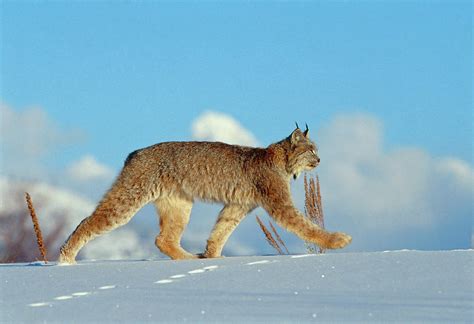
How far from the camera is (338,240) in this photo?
26.6 ft

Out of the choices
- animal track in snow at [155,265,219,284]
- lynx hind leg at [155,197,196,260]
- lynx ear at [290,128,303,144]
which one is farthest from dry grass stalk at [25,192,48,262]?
lynx ear at [290,128,303,144]

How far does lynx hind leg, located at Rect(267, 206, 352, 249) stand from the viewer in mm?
8133

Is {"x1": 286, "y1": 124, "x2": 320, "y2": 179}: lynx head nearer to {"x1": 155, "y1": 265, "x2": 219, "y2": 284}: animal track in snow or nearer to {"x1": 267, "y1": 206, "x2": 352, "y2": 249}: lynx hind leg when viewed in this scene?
{"x1": 267, "y1": 206, "x2": 352, "y2": 249}: lynx hind leg

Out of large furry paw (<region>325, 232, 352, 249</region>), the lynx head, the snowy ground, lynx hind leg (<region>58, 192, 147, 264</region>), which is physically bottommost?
the snowy ground

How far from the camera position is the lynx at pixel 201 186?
8609 mm

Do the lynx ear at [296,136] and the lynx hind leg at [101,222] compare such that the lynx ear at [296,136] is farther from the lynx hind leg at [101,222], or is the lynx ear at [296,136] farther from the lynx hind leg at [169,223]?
the lynx hind leg at [101,222]

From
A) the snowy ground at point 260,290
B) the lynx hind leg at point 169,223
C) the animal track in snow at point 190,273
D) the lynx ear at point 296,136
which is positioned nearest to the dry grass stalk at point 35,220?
the lynx hind leg at point 169,223

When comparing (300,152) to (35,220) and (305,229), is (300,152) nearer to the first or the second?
(305,229)

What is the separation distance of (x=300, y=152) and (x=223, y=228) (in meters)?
1.23

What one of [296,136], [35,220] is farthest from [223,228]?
[35,220]

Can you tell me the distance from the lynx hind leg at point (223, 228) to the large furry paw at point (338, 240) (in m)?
1.22

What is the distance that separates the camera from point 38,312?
217 inches

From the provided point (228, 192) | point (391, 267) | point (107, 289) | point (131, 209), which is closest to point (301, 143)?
point (228, 192)

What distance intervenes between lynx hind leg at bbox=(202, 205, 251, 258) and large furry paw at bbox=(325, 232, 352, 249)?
4.02ft
